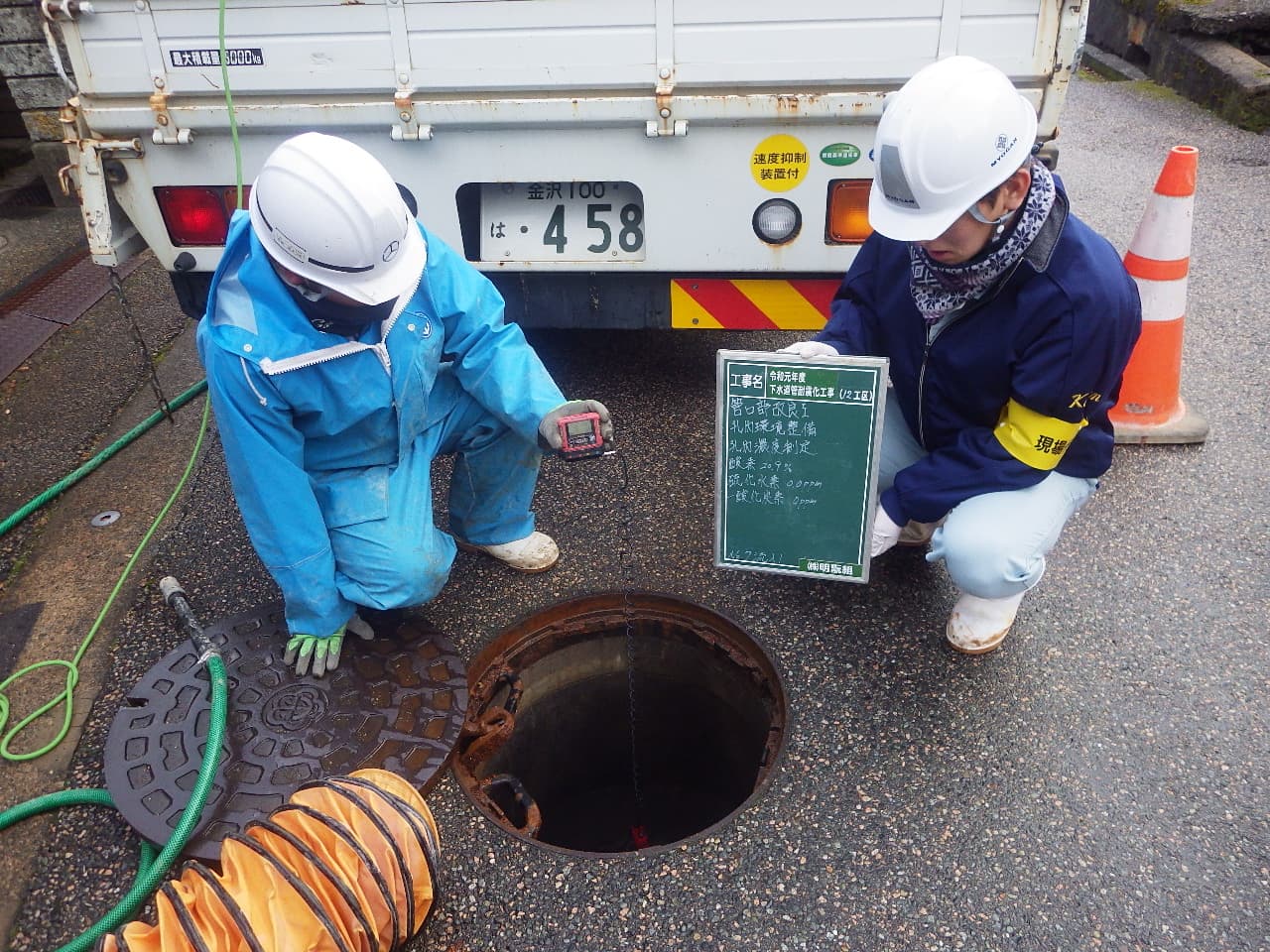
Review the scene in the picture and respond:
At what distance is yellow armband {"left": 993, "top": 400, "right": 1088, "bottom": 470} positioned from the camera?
7.27 ft

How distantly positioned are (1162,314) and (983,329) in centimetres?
147

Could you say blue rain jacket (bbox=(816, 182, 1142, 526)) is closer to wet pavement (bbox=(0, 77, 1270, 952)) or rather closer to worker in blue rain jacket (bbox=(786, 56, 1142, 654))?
worker in blue rain jacket (bbox=(786, 56, 1142, 654))

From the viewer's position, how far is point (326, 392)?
2.22 m

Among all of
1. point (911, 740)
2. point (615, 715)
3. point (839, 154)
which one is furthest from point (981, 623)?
point (839, 154)

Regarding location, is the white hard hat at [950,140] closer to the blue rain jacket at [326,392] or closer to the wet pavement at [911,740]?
the blue rain jacket at [326,392]

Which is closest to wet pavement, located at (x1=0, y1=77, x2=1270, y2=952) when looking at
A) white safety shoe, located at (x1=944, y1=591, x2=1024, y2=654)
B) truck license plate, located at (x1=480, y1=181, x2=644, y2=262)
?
white safety shoe, located at (x1=944, y1=591, x2=1024, y2=654)

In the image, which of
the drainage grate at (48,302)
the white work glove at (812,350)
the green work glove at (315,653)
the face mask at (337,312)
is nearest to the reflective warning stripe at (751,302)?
the white work glove at (812,350)

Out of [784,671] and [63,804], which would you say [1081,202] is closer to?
[784,671]

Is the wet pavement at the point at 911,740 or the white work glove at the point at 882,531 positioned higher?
the white work glove at the point at 882,531

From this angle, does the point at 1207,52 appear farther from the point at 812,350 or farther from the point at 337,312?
the point at 337,312

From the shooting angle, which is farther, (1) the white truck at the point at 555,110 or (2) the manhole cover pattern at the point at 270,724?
(1) the white truck at the point at 555,110

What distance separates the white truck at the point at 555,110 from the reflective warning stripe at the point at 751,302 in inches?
0.7

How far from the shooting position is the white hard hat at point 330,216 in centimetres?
191

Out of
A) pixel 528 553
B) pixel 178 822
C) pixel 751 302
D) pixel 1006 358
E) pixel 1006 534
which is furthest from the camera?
pixel 751 302
